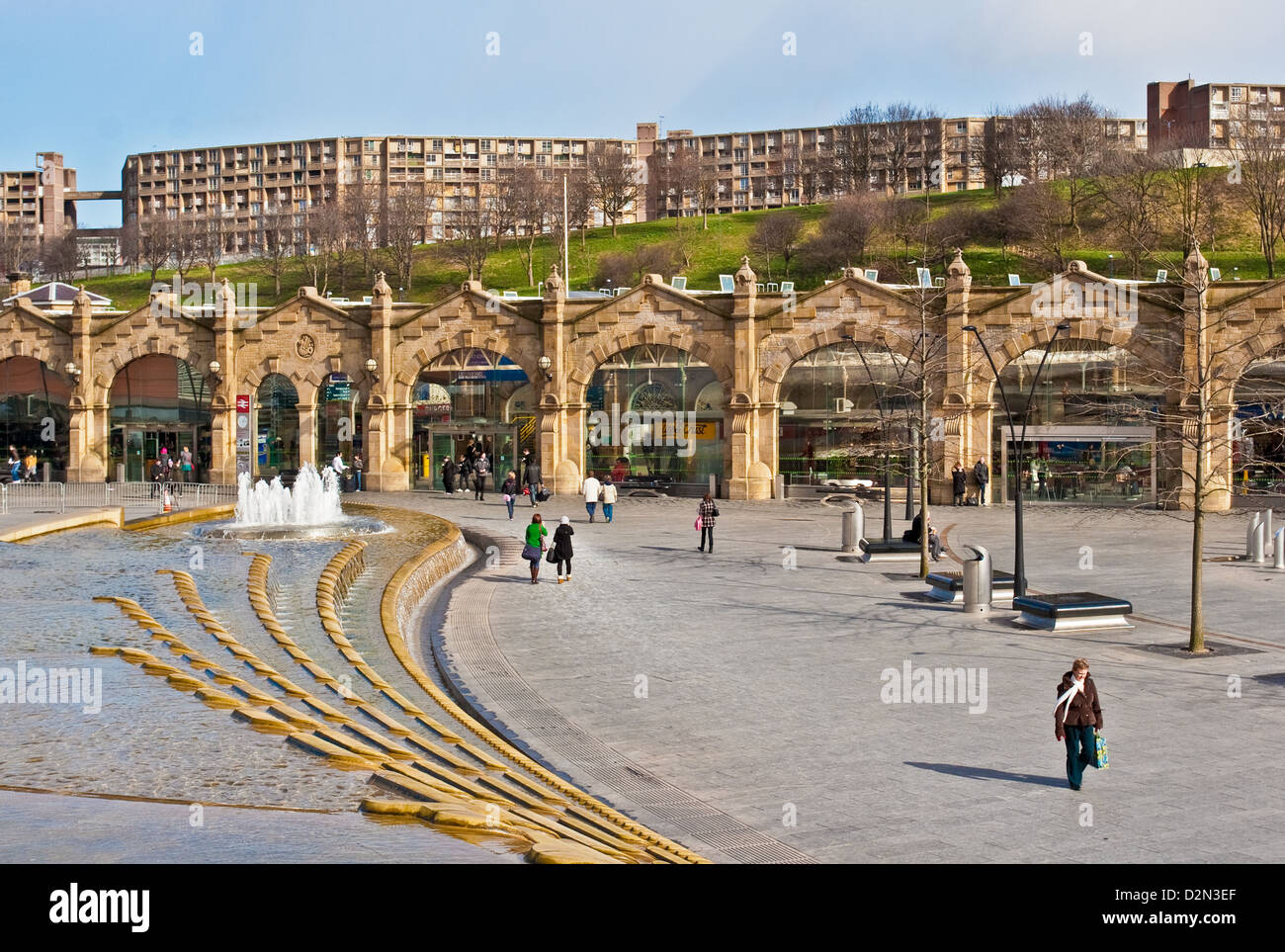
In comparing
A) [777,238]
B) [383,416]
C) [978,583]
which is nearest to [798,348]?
[383,416]

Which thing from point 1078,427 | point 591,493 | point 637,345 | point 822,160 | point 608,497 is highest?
point 822,160

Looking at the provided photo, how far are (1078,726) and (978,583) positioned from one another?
1005 centimetres

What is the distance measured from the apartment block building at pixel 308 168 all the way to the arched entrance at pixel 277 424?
120847 mm

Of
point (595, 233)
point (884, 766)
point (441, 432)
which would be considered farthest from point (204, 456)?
point (595, 233)

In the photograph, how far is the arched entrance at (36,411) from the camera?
174 ft

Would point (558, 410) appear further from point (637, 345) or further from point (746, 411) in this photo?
Result: point (746, 411)

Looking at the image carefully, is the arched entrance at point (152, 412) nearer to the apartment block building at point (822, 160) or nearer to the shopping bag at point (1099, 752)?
the shopping bag at point (1099, 752)

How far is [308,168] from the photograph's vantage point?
174 meters

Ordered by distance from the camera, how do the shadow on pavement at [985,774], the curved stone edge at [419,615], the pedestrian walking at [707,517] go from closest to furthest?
the curved stone edge at [419,615]
the shadow on pavement at [985,774]
the pedestrian walking at [707,517]

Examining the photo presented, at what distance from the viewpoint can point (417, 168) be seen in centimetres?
17412

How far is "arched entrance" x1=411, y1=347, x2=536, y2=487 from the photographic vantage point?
48.6 meters

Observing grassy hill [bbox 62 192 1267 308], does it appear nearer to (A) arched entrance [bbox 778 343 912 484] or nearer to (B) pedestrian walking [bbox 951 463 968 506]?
(A) arched entrance [bbox 778 343 912 484]

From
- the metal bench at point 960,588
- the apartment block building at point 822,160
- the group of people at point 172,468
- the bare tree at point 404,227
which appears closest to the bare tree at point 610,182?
the apartment block building at point 822,160
